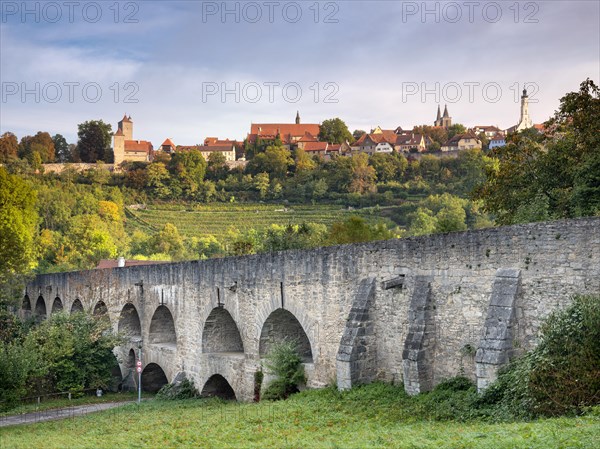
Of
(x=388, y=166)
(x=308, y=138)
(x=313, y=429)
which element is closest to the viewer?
(x=313, y=429)

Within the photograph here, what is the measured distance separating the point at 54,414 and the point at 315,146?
400 feet

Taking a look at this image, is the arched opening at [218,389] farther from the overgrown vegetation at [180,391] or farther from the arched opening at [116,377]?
the arched opening at [116,377]

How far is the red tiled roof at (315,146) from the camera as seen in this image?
143500mm

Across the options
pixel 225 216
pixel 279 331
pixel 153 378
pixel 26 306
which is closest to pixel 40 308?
pixel 26 306

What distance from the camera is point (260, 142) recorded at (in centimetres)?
14662

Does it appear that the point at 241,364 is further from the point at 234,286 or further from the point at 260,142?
the point at 260,142

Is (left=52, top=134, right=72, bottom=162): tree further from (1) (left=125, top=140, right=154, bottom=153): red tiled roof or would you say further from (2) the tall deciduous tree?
(2) the tall deciduous tree

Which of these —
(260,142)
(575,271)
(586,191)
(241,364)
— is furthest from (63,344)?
(260,142)

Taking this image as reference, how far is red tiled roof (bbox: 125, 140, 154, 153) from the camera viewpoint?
154m

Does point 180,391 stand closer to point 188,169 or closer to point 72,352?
point 72,352

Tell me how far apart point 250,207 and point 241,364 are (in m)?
81.8

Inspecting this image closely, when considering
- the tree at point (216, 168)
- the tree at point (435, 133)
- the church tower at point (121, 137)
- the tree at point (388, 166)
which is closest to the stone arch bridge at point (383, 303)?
the tree at point (388, 166)

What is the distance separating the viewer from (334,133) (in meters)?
157

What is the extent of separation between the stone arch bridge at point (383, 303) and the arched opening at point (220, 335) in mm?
38
